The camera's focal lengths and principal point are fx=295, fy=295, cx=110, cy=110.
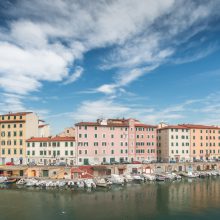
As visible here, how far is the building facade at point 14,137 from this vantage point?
85688mm

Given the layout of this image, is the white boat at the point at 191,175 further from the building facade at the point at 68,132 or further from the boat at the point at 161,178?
the building facade at the point at 68,132

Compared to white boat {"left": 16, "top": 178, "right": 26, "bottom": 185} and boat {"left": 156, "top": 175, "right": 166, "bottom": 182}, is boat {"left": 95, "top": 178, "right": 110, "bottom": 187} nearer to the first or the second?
boat {"left": 156, "top": 175, "right": 166, "bottom": 182}

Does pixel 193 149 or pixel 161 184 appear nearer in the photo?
pixel 161 184

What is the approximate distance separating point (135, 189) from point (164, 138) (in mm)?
39586

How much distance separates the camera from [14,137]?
86188 millimetres

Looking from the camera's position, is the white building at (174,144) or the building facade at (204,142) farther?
the building facade at (204,142)

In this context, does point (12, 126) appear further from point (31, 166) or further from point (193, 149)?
point (193, 149)

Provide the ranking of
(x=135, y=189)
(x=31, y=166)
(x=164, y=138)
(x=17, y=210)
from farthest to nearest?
(x=164, y=138)
(x=31, y=166)
(x=135, y=189)
(x=17, y=210)

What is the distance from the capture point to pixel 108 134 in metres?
89.9

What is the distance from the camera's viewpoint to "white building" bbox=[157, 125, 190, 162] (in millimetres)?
100500

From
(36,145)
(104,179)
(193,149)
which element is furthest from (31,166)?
(193,149)

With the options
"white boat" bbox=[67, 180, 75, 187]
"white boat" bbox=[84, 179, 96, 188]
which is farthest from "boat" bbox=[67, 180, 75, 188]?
"white boat" bbox=[84, 179, 96, 188]

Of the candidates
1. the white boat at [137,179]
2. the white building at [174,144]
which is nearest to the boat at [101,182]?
the white boat at [137,179]

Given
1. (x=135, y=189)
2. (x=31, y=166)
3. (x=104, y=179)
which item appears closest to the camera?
(x=135, y=189)
